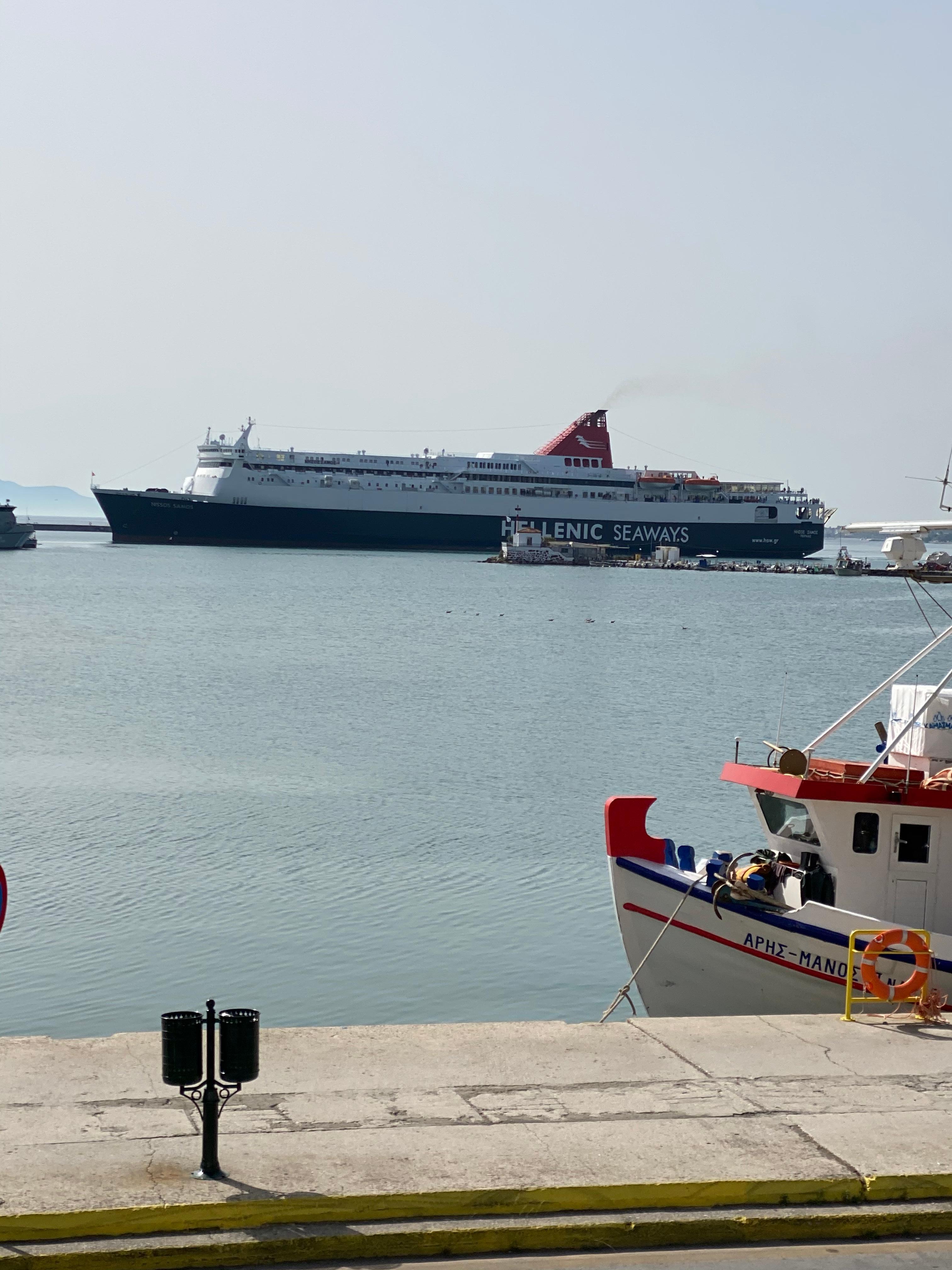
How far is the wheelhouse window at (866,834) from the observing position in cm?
1209

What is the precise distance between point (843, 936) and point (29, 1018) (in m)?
8.27

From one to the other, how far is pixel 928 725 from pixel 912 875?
4.75 feet

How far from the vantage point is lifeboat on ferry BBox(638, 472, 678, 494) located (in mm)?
152625

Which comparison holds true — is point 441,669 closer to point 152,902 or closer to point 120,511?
point 152,902

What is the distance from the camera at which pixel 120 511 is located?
152 m

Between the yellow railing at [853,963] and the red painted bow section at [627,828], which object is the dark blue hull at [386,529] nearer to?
the red painted bow section at [627,828]

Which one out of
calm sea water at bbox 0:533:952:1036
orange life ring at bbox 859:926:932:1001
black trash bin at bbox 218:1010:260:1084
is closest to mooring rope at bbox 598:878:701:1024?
orange life ring at bbox 859:926:932:1001

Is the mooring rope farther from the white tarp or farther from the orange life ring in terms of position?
the white tarp

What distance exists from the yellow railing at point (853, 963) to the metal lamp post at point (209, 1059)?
4848mm

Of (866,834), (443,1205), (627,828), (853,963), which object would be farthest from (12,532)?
(443,1205)

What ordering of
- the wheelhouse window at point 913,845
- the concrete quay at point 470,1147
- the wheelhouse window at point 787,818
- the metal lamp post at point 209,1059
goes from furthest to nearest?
the wheelhouse window at point 787,818
the wheelhouse window at point 913,845
the metal lamp post at point 209,1059
the concrete quay at point 470,1147

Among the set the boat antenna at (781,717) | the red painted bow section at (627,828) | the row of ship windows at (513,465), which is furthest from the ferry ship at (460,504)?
the red painted bow section at (627,828)

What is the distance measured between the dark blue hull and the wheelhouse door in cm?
13382

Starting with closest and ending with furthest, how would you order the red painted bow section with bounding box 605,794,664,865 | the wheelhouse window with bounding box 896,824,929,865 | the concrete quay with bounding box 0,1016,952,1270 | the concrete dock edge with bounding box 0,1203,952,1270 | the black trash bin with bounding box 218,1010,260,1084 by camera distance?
the concrete dock edge with bounding box 0,1203,952,1270 < the concrete quay with bounding box 0,1016,952,1270 < the black trash bin with bounding box 218,1010,260,1084 < the wheelhouse window with bounding box 896,824,929,865 < the red painted bow section with bounding box 605,794,664,865
